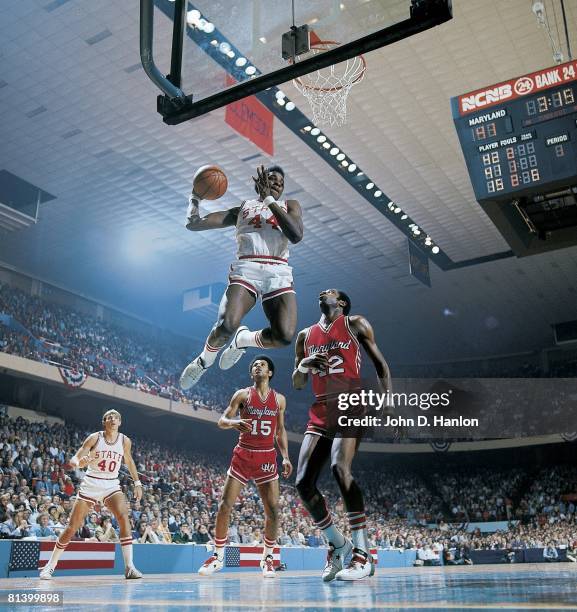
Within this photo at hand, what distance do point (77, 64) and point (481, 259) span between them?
48.0 ft

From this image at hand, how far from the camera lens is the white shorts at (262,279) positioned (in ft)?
16.5

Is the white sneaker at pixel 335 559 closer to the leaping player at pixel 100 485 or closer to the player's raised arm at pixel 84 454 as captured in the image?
the leaping player at pixel 100 485

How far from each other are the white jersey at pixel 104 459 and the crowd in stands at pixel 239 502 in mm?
4558

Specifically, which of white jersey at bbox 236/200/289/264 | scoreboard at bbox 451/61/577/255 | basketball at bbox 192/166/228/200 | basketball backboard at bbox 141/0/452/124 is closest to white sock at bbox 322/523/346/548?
white jersey at bbox 236/200/289/264

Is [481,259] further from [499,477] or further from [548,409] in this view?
[499,477]

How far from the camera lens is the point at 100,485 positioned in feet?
24.2

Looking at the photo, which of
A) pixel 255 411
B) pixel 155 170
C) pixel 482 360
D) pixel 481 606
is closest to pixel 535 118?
pixel 255 411

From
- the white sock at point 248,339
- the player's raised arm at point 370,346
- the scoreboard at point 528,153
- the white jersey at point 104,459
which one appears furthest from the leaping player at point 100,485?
the scoreboard at point 528,153

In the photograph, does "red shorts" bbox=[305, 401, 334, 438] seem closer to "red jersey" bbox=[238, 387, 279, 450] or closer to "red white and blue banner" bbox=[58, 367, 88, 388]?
"red jersey" bbox=[238, 387, 279, 450]

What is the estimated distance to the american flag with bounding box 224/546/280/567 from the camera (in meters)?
13.9

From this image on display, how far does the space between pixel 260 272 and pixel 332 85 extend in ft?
26.7

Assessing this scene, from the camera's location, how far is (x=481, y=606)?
106 inches

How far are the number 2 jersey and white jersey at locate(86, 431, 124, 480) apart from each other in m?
3.08

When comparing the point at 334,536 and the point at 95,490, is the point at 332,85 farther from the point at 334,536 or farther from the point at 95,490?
the point at 334,536
